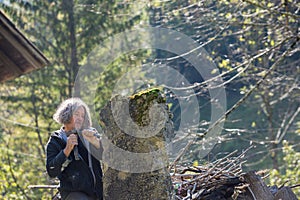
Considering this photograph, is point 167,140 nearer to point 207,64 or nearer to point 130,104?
point 130,104

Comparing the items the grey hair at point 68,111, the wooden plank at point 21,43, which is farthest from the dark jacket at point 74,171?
Answer: the wooden plank at point 21,43

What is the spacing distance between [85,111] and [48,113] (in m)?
11.5

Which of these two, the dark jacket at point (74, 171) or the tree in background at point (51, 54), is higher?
the tree in background at point (51, 54)

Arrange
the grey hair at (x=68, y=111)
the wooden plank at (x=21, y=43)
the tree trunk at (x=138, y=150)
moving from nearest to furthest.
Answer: the tree trunk at (x=138, y=150) → the grey hair at (x=68, y=111) → the wooden plank at (x=21, y=43)

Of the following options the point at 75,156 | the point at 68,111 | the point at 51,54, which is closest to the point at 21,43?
the point at 68,111

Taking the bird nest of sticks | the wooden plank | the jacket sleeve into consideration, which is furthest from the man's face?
the wooden plank

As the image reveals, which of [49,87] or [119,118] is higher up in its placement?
[49,87]

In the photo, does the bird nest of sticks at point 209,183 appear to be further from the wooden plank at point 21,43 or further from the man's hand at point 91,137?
the wooden plank at point 21,43

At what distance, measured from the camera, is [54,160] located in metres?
4.31

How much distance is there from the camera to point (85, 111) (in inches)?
180

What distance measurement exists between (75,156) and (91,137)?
0.20 meters

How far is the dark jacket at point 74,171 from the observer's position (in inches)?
173

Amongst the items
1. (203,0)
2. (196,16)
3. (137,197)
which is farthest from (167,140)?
(196,16)

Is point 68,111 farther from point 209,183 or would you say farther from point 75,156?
point 209,183
